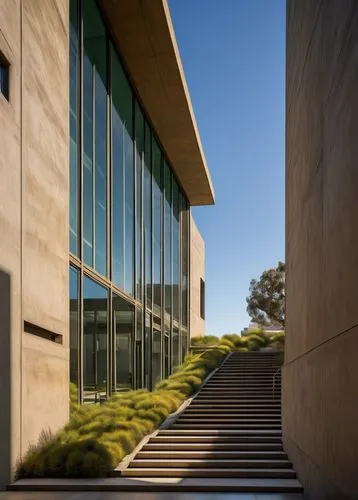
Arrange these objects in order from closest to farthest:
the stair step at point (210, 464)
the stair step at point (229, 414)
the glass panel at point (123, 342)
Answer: the stair step at point (210, 464) < the glass panel at point (123, 342) < the stair step at point (229, 414)

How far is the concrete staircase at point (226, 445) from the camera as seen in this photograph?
1085 centimetres

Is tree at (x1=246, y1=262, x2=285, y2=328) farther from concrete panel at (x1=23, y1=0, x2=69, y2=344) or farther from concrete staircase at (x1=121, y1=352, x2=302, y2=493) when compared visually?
concrete panel at (x1=23, y1=0, x2=69, y2=344)

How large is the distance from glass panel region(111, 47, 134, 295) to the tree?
2762 centimetres

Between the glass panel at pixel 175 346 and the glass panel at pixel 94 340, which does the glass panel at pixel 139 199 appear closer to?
the glass panel at pixel 94 340

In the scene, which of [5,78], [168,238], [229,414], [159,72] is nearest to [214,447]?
[229,414]

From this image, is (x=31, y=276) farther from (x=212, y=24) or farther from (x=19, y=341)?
(x=212, y=24)

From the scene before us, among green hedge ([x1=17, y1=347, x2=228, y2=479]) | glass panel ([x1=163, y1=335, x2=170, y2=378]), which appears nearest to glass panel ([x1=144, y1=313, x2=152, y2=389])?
glass panel ([x1=163, y1=335, x2=170, y2=378])

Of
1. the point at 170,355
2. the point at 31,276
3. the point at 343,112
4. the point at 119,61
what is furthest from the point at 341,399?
the point at 170,355

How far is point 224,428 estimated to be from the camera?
15.8 m

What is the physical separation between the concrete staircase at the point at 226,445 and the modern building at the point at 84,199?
2.04m

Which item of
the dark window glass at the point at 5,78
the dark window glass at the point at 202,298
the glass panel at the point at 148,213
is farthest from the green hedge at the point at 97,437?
the dark window glass at the point at 202,298

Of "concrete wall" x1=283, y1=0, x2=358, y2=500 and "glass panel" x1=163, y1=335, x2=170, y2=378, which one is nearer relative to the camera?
"concrete wall" x1=283, y1=0, x2=358, y2=500

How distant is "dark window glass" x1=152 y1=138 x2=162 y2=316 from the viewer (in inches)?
920

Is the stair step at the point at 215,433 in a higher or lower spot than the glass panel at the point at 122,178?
lower
